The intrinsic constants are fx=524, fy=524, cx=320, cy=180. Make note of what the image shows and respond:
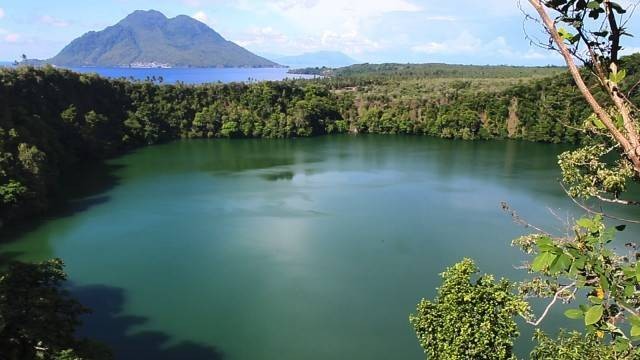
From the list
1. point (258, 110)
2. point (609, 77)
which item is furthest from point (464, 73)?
point (609, 77)

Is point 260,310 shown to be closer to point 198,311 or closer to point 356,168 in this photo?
point 198,311

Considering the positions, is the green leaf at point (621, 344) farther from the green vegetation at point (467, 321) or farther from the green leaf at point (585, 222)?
the green vegetation at point (467, 321)

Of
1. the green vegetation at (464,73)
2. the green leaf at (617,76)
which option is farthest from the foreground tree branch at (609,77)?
the green vegetation at (464,73)

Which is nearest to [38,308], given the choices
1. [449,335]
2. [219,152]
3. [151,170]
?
[449,335]

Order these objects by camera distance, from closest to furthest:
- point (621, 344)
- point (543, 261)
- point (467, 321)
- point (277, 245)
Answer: point (543, 261), point (621, 344), point (467, 321), point (277, 245)

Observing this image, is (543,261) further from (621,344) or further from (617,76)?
(617,76)

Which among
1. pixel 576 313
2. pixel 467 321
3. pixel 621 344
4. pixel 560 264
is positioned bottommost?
pixel 467 321
